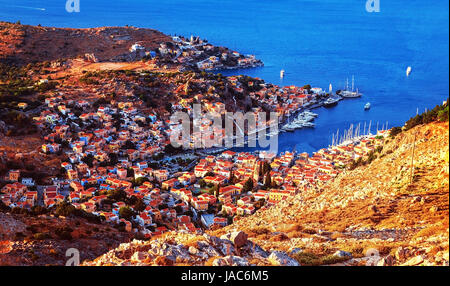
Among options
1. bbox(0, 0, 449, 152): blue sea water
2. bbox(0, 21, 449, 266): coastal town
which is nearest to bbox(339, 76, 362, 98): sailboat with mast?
bbox(0, 21, 449, 266): coastal town

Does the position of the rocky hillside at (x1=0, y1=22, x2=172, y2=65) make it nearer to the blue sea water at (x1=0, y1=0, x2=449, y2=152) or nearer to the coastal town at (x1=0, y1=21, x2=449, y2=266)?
the coastal town at (x1=0, y1=21, x2=449, y2=266)

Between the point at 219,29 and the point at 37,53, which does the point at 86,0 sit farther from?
the point at 37,53

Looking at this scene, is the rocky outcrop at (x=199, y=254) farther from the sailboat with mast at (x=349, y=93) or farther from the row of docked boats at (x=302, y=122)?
the sailboat with mast at (x=349, y=93)

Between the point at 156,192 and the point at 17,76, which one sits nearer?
the point at 156,192

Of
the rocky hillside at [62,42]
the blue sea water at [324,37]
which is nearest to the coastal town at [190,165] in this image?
the rocky hillside at [62,42]
